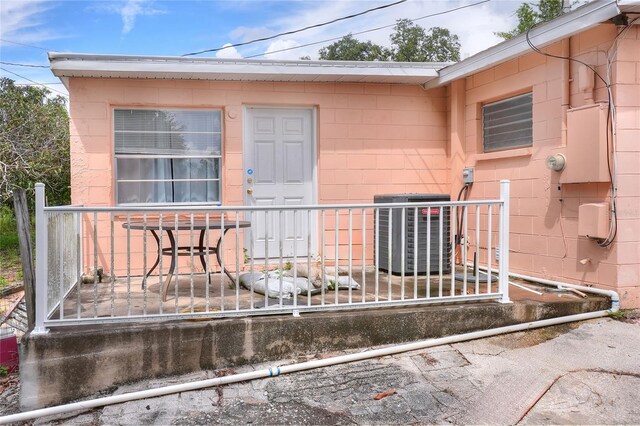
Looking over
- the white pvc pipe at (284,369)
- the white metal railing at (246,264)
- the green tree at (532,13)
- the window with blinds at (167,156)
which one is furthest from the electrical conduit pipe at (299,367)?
the green tree at (532,13)

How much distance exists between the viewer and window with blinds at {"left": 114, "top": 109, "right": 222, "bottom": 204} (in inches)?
235

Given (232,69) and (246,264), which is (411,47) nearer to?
(232,69)

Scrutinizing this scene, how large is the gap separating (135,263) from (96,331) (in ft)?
8.77

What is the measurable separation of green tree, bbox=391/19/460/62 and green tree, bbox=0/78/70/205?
652 inches

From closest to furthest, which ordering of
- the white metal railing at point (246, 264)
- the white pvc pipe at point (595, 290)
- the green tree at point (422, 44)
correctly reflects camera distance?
the white metal railing at point (246, 264), the white pvc pipe at point (595, 290), the green tree at point (422, 44)

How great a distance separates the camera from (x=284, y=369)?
345cm

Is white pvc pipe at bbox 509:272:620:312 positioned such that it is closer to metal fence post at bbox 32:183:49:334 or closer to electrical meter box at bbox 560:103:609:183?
electrical meter box at bbox 560:103:609:183

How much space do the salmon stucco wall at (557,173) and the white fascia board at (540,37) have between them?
0.87ft

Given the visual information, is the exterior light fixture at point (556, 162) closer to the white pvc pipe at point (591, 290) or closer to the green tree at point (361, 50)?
the white pvc pipe at point (591, 290)

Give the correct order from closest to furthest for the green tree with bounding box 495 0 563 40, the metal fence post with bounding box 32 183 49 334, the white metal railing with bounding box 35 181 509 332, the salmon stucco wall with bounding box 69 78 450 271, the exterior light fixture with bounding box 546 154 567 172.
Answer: the metal fence post with bounding box 32 183 49 334 → the white metal railing with bounding box 35 181 509 332 → the exterior light fixture with bounding box 546 154 567 172 → the salmon stucco wall with bounding box 69 78 450 271 → the green tree with bounding box 495 0 563 40

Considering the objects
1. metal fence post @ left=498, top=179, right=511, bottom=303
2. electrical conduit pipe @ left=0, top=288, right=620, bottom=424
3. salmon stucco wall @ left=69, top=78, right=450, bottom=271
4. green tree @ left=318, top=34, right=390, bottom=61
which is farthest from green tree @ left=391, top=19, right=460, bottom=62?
electrical conduit pipe @ left=0, top=288, right=620, bottom=424

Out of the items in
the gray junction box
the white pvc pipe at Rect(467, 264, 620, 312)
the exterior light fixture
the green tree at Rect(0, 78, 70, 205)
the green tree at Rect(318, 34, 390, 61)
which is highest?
the green tree at Rect(318, 34, 390, 61)

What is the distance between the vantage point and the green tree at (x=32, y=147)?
25.2ft

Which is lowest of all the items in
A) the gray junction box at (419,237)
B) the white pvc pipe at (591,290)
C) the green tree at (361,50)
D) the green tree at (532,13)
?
the white pvc pipe at (591,290)
